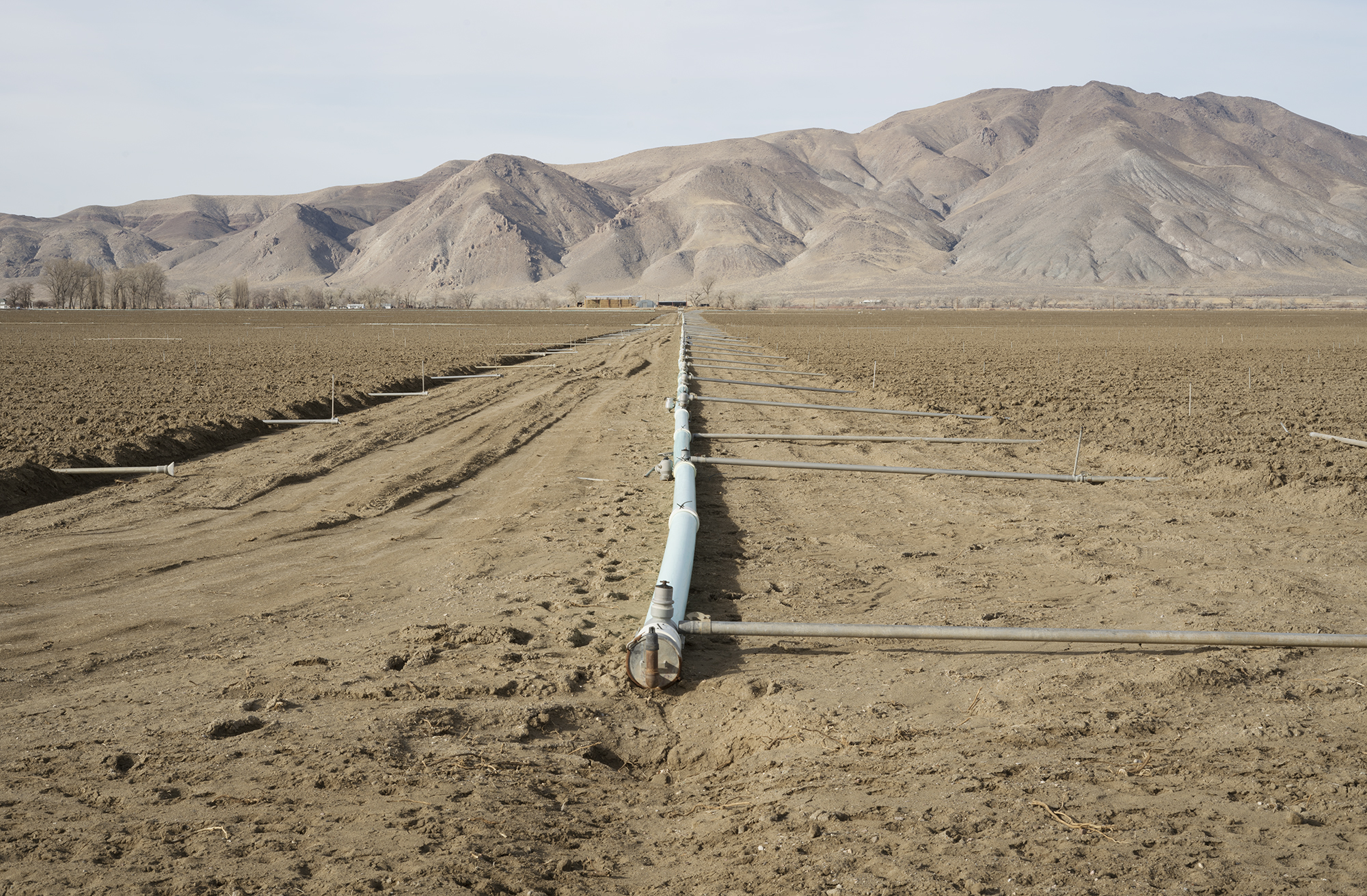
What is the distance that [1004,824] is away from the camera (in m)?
3.50

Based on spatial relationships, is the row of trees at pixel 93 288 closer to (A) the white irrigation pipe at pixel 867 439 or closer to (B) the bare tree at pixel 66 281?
(B) the bare tree at pixel 66 281

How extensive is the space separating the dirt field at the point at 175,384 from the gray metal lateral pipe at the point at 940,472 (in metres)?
7.65

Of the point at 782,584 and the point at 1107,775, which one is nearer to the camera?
the point at 1107,775

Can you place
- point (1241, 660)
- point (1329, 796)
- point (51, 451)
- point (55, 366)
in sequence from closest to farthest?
point (1329, 796)
point (1241, 660)
point (51, 451)
point (55, 366)

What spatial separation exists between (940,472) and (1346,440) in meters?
6.62

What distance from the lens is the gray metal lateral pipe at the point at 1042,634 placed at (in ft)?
16.3

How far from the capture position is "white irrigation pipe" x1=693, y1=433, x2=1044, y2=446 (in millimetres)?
12812

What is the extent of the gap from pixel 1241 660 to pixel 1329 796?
153 centimetres

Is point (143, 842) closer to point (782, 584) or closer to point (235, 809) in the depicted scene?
point (235, 809)

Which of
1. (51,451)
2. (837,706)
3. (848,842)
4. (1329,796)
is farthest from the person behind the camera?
(51,451)

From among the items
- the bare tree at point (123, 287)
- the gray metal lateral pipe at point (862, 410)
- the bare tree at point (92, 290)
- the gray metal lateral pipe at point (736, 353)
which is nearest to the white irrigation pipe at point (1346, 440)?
the gray metal lateral pipe at point (862, 410)

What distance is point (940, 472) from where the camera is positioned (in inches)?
424

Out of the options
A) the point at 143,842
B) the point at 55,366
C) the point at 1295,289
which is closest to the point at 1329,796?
the point at 143,842

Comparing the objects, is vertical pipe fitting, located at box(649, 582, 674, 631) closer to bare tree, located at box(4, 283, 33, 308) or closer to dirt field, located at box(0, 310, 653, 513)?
dirt field, located at box(0, 310, 653, 513)
